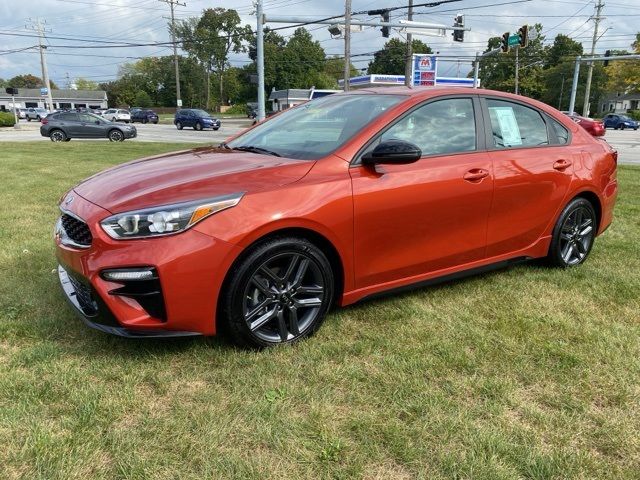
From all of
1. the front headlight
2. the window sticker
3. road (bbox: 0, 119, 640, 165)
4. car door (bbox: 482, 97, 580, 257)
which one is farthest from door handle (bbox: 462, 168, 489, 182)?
road (bbox: 0, 119, 640, 165)

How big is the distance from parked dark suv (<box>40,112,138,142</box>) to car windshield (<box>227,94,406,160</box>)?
22.4 meters

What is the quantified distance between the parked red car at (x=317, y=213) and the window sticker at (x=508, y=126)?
0.01m

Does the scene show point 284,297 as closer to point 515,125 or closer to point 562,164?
point 515,125

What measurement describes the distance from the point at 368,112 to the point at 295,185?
36.9 inches

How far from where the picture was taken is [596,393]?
277 cm

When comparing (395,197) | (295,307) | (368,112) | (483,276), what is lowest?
(483,276)

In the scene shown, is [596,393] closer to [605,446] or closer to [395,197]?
[605,446]

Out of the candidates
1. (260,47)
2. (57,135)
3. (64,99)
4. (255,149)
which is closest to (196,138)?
(57,135)

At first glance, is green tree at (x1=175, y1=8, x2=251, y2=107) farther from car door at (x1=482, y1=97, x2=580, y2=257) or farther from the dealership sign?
car door at (x1=482, y1=97, x2=580, y2=257)

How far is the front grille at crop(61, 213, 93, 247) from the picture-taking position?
2.94m

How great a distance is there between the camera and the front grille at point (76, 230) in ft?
9.64

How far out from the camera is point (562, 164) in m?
4.35

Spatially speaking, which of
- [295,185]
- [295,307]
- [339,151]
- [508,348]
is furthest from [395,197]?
[508,348]

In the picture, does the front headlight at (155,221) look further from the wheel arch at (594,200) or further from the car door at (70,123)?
the car door at (70,123)
